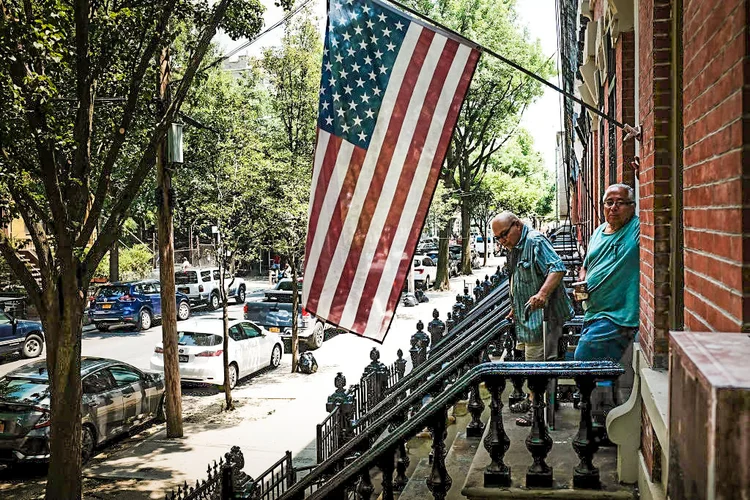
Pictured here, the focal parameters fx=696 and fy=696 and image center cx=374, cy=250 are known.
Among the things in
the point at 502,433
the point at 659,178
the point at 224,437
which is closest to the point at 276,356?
the point at 224,437

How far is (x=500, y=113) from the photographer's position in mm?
32594

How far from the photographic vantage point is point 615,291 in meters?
4.55

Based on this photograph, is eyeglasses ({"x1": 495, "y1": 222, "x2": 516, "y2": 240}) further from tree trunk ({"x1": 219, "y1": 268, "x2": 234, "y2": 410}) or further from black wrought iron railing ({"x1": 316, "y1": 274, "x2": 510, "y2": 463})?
tree trunk ({"x1": 219, "y1": 268, "x2": 234, "y2": 410})

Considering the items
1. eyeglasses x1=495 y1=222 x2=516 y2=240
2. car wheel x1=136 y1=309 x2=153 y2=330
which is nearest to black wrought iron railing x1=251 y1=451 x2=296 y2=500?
eyeglasses x1=495 y1=222 x2=516 y2=240

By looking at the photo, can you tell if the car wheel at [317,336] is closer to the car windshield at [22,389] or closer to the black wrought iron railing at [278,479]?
the car windshield at [22,389]

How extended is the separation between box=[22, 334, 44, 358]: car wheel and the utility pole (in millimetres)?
8700

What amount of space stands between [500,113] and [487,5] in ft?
17.5

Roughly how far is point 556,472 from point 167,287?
950 cm

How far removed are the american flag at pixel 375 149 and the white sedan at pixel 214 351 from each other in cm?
1049

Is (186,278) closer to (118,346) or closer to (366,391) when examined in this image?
(118,346)

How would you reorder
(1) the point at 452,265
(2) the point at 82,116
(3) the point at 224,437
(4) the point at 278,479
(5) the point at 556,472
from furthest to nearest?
(1) the point at 452,265
(3) the point at 224,437
(2) the point at 82,116
(4) the point at 278,479
(5) the point at 556,472

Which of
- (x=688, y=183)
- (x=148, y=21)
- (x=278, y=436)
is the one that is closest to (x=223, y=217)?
(x=278, y=436)

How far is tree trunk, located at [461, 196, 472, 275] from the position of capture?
121ft

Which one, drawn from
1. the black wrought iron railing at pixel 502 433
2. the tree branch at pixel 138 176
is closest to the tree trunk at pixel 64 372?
the tree branch at pixel 138 176
